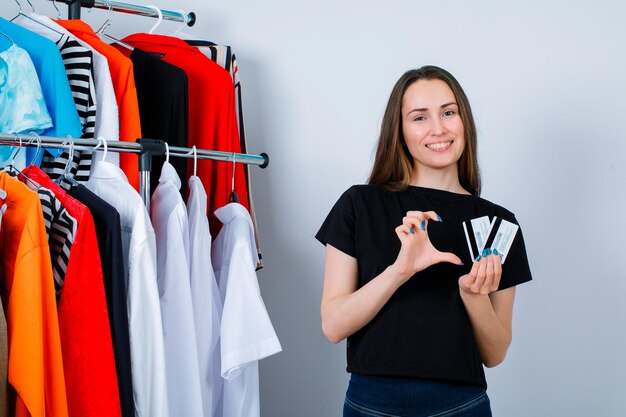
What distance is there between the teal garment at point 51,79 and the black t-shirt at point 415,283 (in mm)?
574

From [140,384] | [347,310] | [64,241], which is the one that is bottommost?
[140,384]

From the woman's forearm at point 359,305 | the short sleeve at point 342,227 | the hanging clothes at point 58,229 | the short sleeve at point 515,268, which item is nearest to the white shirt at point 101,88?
the hanging clothes at point 58,229

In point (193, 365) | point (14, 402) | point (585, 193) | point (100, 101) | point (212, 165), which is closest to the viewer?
point (14, 402)

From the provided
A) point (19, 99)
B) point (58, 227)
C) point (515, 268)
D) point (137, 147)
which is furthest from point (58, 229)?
point (515, 268)

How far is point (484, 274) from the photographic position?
140 cm

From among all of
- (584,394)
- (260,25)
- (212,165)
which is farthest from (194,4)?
(584,394)

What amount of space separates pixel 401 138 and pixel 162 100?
2.02 feet

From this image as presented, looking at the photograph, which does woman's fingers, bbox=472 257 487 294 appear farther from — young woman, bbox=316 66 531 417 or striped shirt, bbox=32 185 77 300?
striped shirt, bbox=32 185 77 300

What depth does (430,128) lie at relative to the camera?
61.5 inches

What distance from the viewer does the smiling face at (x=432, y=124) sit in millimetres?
1570

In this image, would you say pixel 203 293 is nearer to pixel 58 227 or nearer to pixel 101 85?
pixel 58 227

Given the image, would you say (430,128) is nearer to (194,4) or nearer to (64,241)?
(64,241)

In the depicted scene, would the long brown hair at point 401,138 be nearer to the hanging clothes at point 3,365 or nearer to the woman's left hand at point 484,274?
the woman's left hand at point 484,274

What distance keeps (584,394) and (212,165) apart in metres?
1.34
